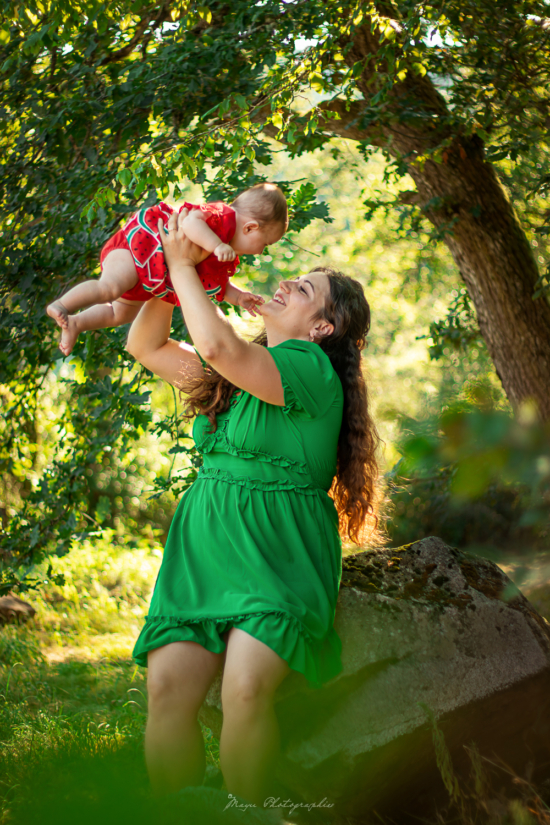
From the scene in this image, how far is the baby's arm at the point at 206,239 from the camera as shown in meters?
2.07

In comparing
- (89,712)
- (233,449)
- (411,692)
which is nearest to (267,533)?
(233,449)

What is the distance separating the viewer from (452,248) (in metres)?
4.20

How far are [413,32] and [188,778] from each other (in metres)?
2.87

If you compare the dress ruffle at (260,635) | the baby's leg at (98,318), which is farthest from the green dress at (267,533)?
the baby's leg at (98,318)

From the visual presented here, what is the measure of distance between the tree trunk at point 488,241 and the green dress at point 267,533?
7.77ft

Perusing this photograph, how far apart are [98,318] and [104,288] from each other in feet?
0.52

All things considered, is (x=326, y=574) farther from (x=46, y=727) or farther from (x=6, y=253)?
(x=6, y=253)

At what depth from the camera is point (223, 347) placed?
181 cm

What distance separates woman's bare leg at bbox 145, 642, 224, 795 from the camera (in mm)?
1729

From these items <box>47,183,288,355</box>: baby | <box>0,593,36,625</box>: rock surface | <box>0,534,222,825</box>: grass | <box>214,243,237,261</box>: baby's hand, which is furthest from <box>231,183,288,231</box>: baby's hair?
<box>0,593,36,625</box>: rock surface

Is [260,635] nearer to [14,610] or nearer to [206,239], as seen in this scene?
[206,239]

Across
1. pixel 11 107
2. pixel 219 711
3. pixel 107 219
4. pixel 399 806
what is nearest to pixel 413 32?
pixel 107 219

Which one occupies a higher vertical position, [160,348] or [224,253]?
[224,253]

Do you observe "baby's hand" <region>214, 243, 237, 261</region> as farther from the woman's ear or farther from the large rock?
the large rock
